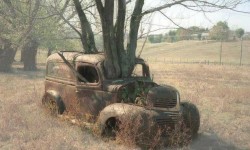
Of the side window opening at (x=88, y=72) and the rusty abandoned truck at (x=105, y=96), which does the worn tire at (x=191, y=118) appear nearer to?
the rusty abandoned truck at (x=105, y=96)

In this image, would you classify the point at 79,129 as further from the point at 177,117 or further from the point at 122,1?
the point at 122,1

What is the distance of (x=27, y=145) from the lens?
738 cm

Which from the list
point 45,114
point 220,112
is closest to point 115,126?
point 45,114

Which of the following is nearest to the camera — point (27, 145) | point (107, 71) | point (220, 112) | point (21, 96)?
point (27, 145)

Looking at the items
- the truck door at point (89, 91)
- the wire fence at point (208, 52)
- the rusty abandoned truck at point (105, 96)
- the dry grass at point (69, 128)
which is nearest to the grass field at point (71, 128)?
the dry grass at point (69, 128)

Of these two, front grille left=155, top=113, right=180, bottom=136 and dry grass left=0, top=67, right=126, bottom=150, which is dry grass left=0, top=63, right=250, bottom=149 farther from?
front grille left=155, top=113, right=180, bottom=136

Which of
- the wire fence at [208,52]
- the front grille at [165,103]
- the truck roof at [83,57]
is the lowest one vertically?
the wire fence at [208,52]

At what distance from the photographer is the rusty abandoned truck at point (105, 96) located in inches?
301

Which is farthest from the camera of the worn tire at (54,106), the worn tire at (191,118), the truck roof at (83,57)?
the worn tire at (54,106)

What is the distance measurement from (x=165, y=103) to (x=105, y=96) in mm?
1504

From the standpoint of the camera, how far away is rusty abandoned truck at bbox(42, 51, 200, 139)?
7.65 meters

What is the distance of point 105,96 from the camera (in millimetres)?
8523

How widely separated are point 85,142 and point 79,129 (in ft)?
3.38

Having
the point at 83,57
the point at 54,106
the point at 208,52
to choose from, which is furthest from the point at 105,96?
the point at 208,52
